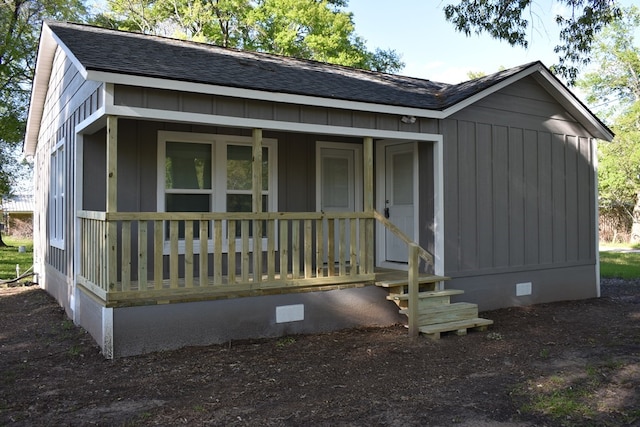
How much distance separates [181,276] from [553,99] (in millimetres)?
6686

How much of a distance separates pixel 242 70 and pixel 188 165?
1.49 meters

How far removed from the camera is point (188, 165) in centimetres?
741

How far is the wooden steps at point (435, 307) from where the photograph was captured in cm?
665

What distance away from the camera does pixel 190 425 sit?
388 cm

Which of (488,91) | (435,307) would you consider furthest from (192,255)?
(488,91)

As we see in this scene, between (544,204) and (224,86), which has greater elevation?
(224,86)

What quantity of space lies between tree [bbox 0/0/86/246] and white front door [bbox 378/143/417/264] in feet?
55.5

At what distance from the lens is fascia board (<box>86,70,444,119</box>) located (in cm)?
539

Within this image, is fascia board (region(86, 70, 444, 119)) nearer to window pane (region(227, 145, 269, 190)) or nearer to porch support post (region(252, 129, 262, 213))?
porch support post (region(252, 129, 262, 213))

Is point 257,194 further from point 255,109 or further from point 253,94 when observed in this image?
point 253,94

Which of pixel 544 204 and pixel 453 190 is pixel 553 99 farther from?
pixel 453 190

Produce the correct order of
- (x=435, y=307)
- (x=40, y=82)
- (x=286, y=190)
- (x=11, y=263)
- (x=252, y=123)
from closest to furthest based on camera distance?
1. (x=252, y=123)
2. (x=435, y=307)
3. (x=286, y=190)
4. (x=40, y=82)
5. (x=11, y=263)

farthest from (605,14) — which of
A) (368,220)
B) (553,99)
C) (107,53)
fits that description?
(107,53)

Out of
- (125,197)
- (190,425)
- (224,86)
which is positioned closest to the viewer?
(190,425)
